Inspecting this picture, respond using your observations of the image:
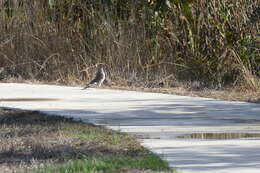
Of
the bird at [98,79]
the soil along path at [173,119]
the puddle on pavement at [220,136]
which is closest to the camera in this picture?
the soil along path at [173,119]

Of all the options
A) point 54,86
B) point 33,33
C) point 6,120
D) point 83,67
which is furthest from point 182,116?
point 33,33

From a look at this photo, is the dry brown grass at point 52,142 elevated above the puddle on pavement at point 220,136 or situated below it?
below

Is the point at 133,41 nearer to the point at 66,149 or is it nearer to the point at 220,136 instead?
the point at 220,136

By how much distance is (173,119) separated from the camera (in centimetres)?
1132

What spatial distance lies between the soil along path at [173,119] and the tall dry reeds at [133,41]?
1.55 metres

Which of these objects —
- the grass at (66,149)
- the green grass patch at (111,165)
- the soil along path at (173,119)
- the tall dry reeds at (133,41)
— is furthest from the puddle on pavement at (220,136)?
the tall dry reeds at (133,41)

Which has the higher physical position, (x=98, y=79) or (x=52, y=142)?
(x=98, y=79)

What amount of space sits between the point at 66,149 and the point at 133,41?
8473 millimetres

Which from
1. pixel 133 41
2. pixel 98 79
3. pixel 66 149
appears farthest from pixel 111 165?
pixel 133 41

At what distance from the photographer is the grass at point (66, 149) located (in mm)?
7789

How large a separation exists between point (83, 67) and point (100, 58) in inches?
16.5

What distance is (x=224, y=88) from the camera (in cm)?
1586

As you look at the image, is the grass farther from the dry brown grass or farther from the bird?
the bird

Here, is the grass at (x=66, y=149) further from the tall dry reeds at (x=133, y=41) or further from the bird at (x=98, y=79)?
the tall dry reeds at (x=133, y=41)
